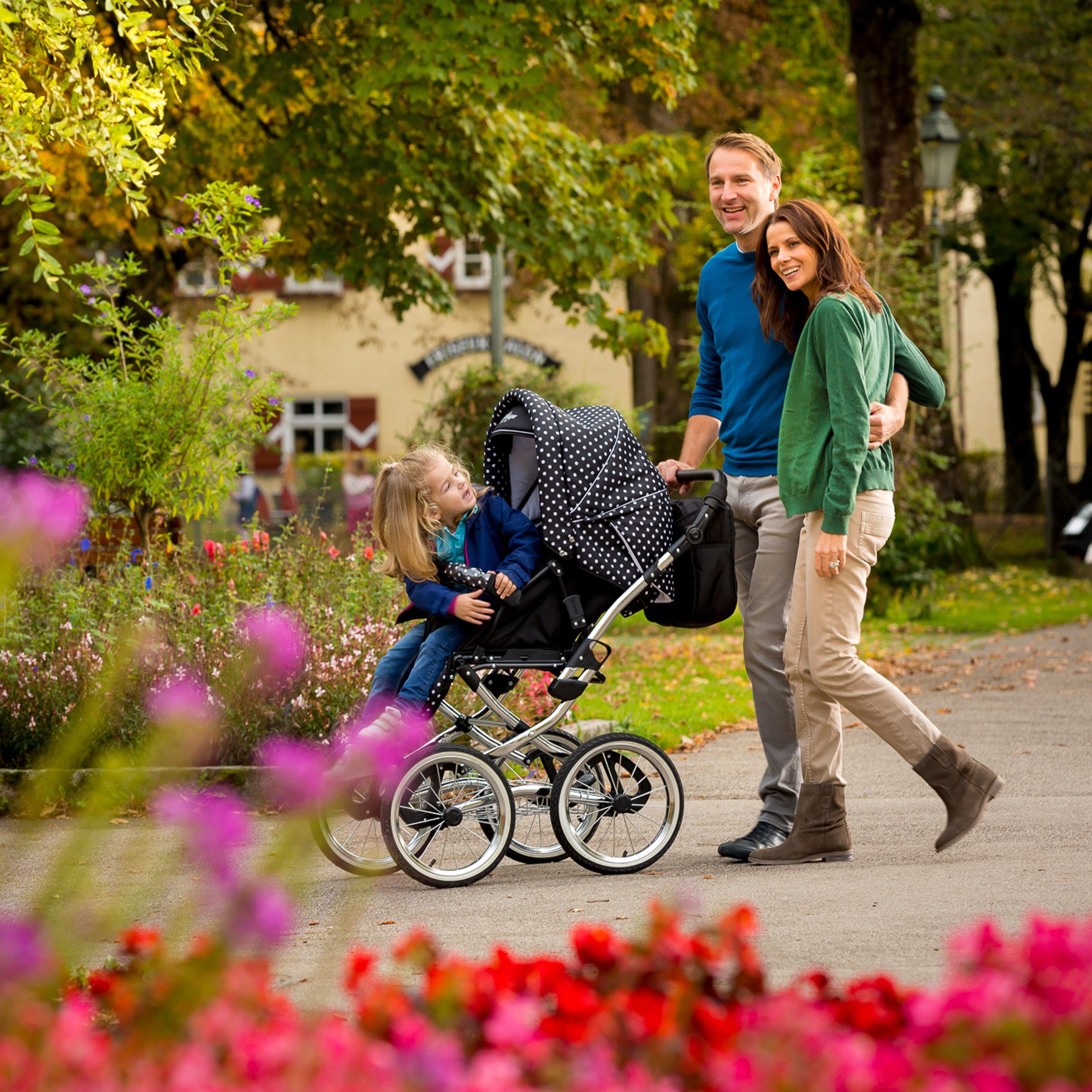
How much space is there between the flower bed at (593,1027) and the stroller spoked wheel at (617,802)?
2.71m

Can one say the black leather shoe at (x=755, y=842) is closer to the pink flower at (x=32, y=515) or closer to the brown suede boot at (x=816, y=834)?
the brown suede boot at (x=816, y=834)

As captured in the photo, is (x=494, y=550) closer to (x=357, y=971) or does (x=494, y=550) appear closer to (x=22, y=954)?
(x=357, y=971)

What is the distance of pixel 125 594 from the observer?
25.3 feet

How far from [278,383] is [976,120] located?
58.5 ft

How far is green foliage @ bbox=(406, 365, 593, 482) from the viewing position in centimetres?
1372

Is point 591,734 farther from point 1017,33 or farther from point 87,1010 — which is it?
point 1017,33

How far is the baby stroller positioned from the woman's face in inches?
28.3

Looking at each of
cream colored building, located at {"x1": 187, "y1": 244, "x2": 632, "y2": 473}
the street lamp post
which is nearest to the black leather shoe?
the street lamp post

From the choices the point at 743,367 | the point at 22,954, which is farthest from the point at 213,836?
the point at 743,367

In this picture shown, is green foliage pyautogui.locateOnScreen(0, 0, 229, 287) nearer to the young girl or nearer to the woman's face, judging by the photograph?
the young girl

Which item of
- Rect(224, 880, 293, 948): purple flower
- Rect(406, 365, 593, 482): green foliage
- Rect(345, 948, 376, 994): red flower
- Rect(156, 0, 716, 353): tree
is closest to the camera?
Rect(224, 880, 293, 948): purple flower

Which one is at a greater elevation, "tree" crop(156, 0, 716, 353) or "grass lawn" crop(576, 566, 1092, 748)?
"tree" crop(156, 0, 716, 353)

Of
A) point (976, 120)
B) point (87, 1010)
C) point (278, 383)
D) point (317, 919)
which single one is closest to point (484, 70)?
point (278, 383)

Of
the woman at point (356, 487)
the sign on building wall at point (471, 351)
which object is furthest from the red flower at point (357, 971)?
the sign on building wall at point (471, 351)
